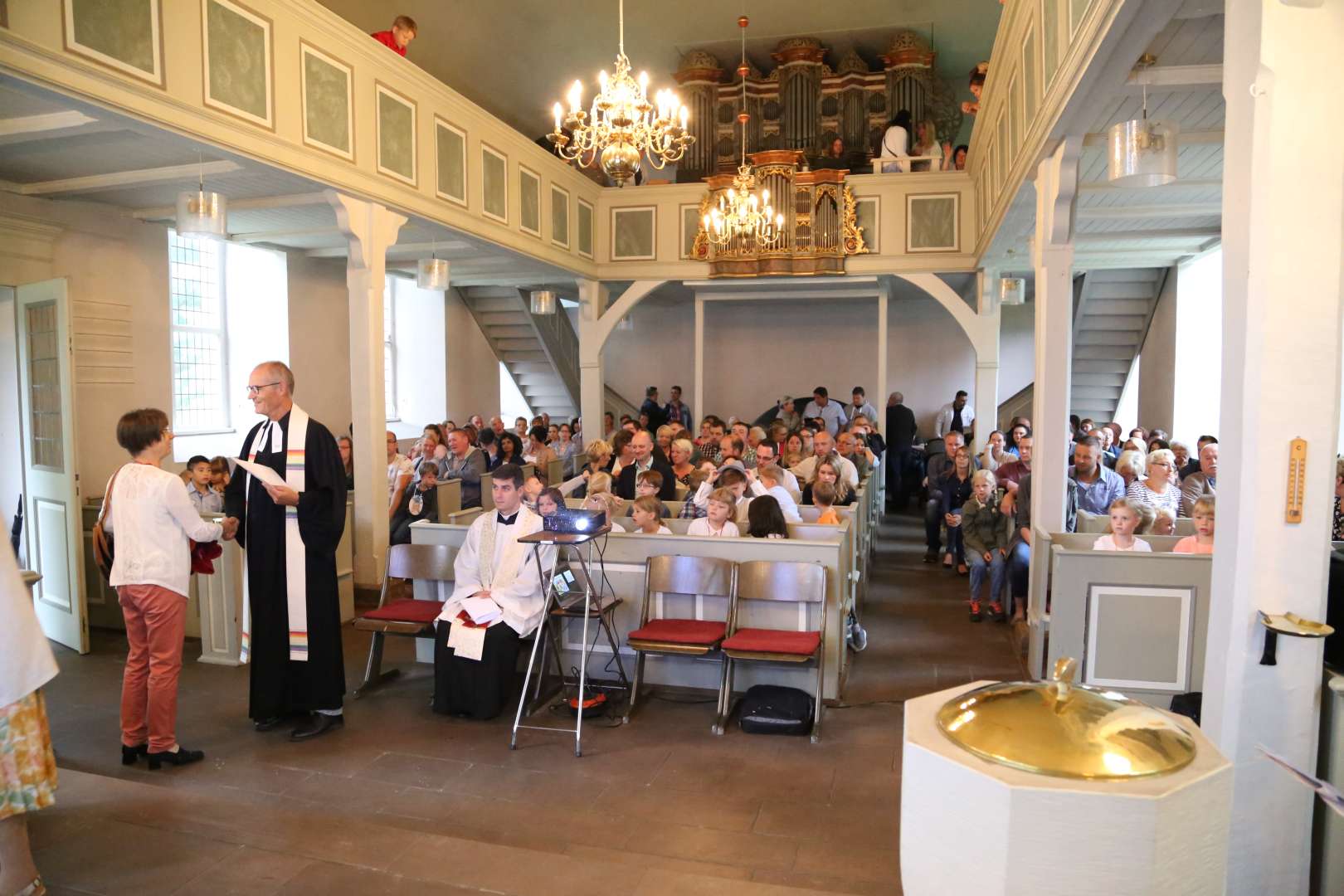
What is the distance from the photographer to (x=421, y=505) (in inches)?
Answer: 285

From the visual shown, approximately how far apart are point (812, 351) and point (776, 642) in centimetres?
1151

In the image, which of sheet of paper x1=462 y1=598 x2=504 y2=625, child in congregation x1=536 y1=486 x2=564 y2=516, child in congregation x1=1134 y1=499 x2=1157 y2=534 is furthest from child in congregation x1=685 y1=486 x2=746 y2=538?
child in congregation x1=1134 y1=499 x2=1157 y2=534

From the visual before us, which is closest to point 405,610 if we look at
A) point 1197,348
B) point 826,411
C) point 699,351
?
point 699,351

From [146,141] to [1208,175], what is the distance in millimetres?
7651

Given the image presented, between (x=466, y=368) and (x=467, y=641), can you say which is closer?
(x=467, y=641)

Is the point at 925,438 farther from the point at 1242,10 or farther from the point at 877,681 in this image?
the point at 1242,10

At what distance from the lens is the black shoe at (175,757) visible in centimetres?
395

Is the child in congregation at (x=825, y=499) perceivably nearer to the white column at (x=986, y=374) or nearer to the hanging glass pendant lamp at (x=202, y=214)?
the hanging glass pendant lamp at (x=202, y=214)

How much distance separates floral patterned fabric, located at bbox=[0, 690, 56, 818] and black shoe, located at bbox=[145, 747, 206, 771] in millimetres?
1393

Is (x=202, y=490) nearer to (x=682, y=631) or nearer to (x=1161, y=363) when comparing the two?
(x=682, y=631)

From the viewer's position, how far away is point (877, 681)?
5223 mm

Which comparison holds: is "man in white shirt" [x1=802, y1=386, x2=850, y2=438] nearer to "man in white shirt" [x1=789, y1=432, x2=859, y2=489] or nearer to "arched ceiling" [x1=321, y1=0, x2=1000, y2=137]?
"arched ceiling" [x1=321, y1=0, x2=1000, y2=137]

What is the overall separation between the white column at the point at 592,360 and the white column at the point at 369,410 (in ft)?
15.7

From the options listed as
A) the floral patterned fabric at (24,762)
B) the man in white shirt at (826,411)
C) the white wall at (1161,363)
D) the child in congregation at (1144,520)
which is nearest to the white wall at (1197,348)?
the white wall at (1161,363)
